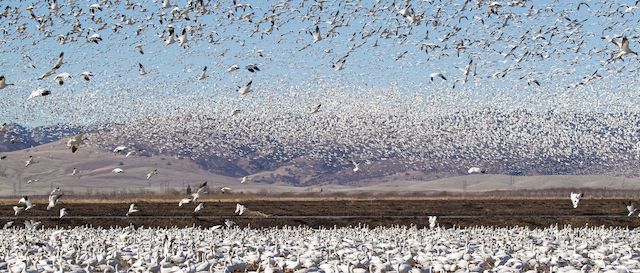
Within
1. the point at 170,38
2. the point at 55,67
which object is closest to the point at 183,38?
the point at 170,38

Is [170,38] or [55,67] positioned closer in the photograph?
[55,67]

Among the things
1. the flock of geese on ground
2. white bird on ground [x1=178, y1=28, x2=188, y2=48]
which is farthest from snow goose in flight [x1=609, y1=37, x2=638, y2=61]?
white bird on ground [x1=178, y1=28, x2=188, y2=48]

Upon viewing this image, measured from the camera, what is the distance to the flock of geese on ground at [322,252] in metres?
25.1

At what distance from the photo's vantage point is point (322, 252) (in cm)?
2841

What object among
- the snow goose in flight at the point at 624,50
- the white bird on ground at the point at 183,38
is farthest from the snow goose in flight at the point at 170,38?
the snow goose in flight at the point at 624,50

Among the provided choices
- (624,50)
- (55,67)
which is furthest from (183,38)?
(624,50)

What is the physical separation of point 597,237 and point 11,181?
172014 mm

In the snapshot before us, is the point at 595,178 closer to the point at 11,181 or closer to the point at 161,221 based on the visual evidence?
the point at 11,181

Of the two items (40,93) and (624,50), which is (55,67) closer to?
(40,93)

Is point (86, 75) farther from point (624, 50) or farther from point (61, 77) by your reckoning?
point (624, 50)

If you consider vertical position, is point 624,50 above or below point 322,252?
above

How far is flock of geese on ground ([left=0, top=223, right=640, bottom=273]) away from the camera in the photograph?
987 inches

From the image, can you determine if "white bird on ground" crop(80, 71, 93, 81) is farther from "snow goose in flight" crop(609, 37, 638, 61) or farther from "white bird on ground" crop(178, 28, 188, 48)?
"snow goose in flight" crop(609, 37, 638, 61)

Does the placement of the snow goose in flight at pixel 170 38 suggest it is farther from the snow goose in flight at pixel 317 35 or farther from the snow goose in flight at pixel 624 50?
the snow goose in flight at pixel 624 50
